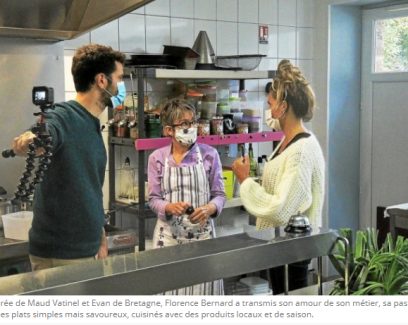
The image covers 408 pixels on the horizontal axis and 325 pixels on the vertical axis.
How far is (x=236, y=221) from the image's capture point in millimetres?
3057

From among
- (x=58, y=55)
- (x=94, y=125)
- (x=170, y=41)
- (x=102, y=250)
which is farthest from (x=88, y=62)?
(x=170, y=41)

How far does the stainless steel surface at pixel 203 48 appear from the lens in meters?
2.65

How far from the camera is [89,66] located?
1.60m

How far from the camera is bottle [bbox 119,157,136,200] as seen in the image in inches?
104

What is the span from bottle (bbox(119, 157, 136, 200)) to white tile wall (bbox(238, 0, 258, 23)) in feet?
3.54

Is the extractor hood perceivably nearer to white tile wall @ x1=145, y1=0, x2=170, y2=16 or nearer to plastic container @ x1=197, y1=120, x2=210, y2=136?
white tile wall @ x1=145, y1=0, x2=170, y2=16

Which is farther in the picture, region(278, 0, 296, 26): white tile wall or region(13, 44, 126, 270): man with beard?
region(278, 0, 296, 26): white tile wall

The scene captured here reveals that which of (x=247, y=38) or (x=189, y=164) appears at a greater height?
(x=247, y=38)

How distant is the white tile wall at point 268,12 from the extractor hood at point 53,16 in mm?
1335

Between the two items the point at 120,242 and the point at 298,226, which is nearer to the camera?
the point at 298,226

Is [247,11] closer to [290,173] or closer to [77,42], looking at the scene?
[77,42]

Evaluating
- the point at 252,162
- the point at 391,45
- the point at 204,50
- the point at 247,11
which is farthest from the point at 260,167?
the point at 391,45

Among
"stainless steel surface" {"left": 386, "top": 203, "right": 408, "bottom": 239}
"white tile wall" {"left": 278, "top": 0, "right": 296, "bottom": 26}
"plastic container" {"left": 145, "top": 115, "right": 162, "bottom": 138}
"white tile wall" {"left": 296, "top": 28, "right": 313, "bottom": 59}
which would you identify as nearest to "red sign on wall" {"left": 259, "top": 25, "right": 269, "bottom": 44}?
"white tile wall" {"left": 278, "top": 0, "right": 296, "bottom": 26}

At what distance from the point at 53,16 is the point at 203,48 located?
0.82m
